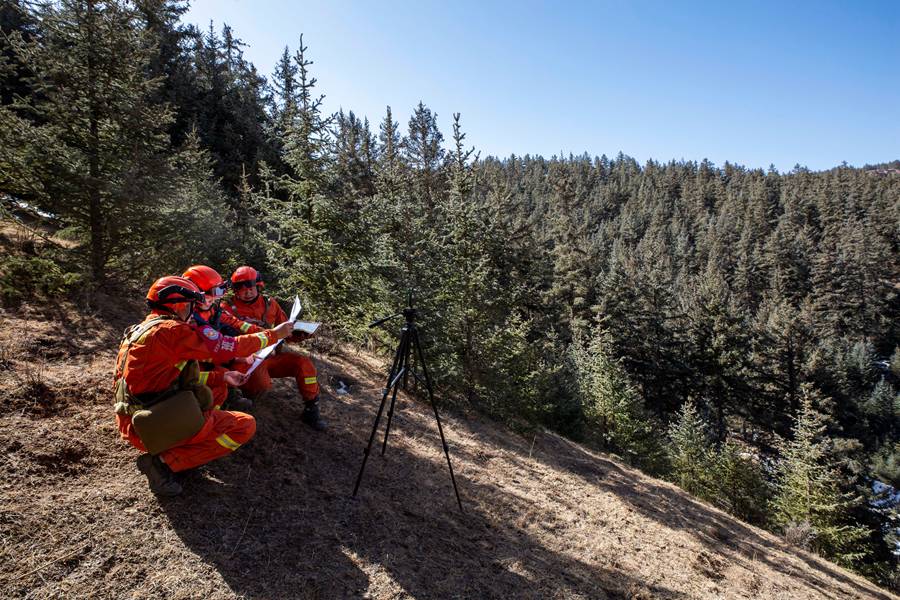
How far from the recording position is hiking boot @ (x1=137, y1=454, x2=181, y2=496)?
3803 mm

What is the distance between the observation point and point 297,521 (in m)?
4.25

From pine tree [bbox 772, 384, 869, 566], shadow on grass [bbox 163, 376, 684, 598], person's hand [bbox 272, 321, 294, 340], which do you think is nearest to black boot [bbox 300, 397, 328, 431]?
shadow on grass [bbox 163, 376, 684, 598]

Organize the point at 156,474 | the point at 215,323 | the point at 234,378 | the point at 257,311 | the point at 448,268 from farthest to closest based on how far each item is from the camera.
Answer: the point at 448,268, the point at 257,311, the point at 215,323, the point at 234,378, the point at 156,474

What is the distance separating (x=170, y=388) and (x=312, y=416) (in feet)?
8.42

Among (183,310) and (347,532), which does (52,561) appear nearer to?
(183,310)

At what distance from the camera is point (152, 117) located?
7238 millimetres

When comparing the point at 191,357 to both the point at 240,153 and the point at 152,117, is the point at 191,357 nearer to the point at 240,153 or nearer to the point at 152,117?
the point at 152,117

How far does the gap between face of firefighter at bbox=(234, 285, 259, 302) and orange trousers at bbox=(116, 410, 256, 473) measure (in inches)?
92.8

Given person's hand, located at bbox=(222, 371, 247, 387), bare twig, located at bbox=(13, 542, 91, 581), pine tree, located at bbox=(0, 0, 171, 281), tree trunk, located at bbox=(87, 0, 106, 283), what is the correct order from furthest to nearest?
tree trunk, located at bbox=(87, 0, 106, 283) < pine tree, located at bbox=(0, 0, 171, 281) < person's hand, located at bbox=(222, 371, 247, 387) < bare twig, located at bbox=(13, 542, 91, 581)

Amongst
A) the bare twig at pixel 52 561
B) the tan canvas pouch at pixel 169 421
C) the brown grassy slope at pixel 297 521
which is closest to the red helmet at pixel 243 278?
the brown grassy slope at pixel 297 521

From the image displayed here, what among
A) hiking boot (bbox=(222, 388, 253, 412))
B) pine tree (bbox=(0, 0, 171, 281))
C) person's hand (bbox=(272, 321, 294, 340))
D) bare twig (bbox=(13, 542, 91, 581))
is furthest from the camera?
pine tree (bbox=(0, 0, 171, 281))

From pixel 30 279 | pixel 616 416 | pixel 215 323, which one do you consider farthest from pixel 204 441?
pixel 616 416

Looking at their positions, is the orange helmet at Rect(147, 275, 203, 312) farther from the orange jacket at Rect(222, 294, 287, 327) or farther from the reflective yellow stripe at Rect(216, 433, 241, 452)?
the orange jacket at Rect(222, 294, 287, 327)

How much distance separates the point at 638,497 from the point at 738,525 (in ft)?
10.9
